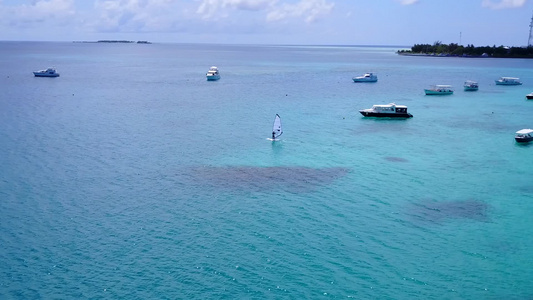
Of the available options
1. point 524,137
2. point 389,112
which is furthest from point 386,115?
point 524,137

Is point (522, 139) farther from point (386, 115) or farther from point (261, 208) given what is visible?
point (261, 208)

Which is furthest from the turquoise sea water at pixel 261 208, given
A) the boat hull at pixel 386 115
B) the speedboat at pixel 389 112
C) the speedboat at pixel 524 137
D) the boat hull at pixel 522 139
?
the speedboat at pixel 389 112

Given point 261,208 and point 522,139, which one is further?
point 522,139

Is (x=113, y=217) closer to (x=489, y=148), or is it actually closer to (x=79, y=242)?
(x=79, y=242)

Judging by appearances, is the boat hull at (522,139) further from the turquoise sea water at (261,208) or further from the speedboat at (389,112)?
the speedboat at (389,112)

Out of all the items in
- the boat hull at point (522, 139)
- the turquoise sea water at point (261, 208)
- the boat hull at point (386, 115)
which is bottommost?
the turquoise sea water at point (261, 208)

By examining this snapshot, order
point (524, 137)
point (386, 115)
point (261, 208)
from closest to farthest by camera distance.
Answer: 1. point (261, 208)
2. point (524, 137)
3. point (386, 115)

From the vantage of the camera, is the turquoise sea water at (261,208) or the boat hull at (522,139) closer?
the turquoise sea water at (261,208)

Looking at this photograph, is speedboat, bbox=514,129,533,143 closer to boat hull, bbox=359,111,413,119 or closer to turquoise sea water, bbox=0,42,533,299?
turquoise sea water, bbox=0,42,533,299

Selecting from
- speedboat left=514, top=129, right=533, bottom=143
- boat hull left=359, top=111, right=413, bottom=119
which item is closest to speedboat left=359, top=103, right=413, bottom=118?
boat hull left=359, top=111, right=413, bottom=119
